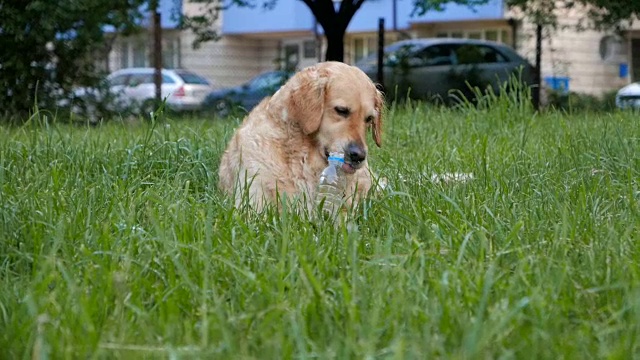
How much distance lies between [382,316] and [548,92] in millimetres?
15120

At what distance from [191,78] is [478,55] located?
10.2 metres

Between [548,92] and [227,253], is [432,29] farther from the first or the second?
[227,253]

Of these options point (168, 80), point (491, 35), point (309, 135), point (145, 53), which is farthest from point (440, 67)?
point (145, 53)

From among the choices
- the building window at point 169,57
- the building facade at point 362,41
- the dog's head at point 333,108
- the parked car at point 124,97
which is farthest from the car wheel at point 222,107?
the building window at point 169,57

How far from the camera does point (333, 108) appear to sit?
4.69 m

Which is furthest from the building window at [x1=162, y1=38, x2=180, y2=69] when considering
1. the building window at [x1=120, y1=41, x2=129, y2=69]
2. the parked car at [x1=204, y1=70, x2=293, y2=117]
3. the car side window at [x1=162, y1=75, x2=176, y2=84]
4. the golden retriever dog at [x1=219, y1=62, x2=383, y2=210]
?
the golden retriever dog at [x1=219, y1=62, x2=383, y2=210]

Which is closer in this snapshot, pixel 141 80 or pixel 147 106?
pixel 147 106

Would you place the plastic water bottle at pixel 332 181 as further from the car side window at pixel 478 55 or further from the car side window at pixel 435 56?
the car side window at pixel 478 55

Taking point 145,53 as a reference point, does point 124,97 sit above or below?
below

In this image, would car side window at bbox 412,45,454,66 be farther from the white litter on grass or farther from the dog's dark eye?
the dog's dark eye

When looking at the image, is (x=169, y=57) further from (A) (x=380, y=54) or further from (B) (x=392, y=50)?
(A) (x=380, y=54)

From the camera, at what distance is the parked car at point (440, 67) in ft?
54.1

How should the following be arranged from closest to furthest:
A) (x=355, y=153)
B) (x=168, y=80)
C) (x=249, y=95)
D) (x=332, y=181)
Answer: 1. (x=355, y=153)
2. (x=332, y=181)
3. (x=249, y=95)
4. (x=168, y=80)

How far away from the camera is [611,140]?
19.4ft
